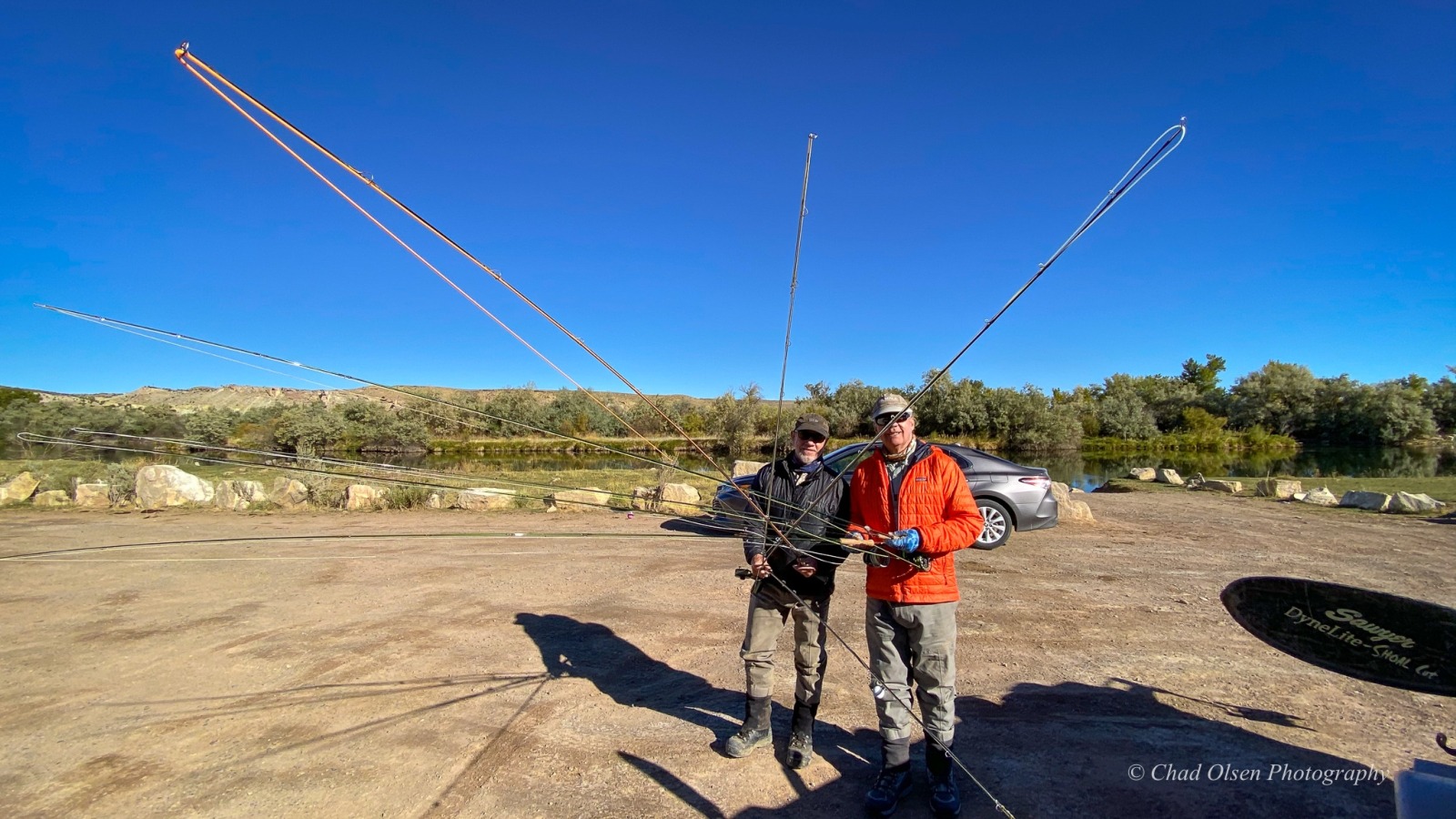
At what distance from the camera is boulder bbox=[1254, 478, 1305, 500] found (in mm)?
13892

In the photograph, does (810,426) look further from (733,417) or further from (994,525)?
(733,417)

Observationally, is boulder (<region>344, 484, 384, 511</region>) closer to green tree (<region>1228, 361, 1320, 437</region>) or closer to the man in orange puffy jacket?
the man in orange puffy jacket

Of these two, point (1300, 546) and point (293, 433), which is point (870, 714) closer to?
point (1300, 546)

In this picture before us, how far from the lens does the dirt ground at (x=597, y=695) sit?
2.99 m

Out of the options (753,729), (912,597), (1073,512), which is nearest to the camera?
(912,597)

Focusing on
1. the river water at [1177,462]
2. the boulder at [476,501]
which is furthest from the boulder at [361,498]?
the river water at [1177,462]

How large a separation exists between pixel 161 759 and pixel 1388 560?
38.6 feet

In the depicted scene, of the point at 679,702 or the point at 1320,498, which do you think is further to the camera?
the point at 1320,498

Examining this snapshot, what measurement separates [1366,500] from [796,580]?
14688 millimetres

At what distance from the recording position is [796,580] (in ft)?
11.3

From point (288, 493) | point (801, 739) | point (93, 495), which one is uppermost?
point (288, 493)

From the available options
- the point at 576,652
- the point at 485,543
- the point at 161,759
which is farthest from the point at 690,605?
the point at 485,543

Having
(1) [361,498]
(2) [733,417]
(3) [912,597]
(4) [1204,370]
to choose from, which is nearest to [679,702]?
(3) [912,597]

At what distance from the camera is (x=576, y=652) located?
483 cm
